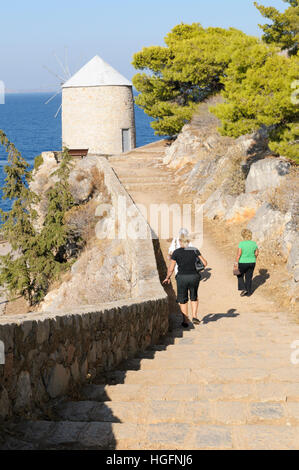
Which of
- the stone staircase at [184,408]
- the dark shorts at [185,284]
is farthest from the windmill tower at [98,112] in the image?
the stone staircase at [184,408]

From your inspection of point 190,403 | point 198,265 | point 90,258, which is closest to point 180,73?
point 90,258

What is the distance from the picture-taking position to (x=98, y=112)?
36.4 meters

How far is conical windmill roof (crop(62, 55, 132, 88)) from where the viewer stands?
36.8 m

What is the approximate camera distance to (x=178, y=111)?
30.4m

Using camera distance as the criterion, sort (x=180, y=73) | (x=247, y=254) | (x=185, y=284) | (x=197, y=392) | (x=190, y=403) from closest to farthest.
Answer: (x=190, y=403), (x=197, y=392), (x=185, y=284), (x=247, y=254), (x=180, y=73)

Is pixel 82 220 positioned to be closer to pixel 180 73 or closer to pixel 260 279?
pixel 260 279

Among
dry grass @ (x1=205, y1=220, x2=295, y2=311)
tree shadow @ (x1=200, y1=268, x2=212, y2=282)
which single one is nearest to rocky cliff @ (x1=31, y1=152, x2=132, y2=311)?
tree shadow @ (x1=200, y1=268, x2=212, y2=282)

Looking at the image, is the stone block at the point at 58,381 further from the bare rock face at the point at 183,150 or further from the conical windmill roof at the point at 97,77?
the conical windmill roof at the point at 97,77

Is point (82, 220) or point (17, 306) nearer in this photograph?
point (82, 220)

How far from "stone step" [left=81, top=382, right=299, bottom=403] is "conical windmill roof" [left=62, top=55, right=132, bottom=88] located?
33.9m

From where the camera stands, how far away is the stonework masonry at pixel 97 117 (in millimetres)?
36438

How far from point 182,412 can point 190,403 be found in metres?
0.22

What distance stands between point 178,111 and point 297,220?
56.5ft

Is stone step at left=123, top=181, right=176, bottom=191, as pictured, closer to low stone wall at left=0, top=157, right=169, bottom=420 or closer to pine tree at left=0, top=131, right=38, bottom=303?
pine tree at left=0, top=131, right=38, bottom=303
